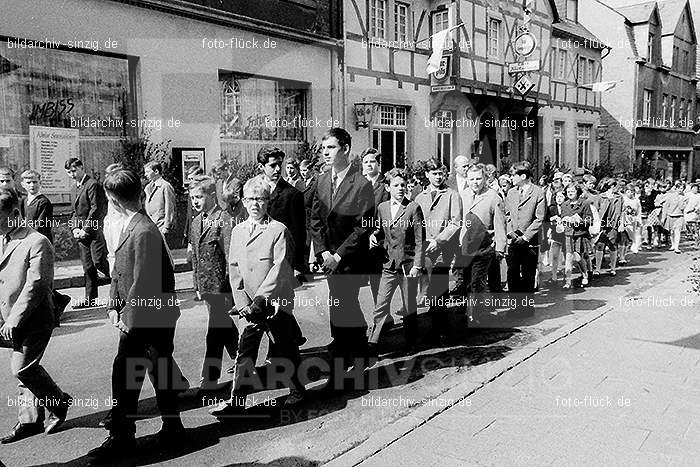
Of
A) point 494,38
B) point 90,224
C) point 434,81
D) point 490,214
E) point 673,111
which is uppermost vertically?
point 494,38

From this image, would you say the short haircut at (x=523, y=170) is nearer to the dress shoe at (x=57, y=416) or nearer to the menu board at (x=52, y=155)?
the dress shoe at (x=57, y=416)

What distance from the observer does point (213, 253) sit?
5066 mm

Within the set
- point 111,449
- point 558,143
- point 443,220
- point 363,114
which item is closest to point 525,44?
point 558,143

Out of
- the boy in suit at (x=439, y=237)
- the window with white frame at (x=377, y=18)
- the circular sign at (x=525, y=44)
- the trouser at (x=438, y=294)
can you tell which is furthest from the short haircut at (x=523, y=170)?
the circular sign at (x=525, y=44)

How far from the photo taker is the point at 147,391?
5059mm

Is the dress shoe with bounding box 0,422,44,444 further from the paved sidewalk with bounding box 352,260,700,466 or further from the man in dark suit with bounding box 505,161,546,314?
the man in dark suit with bounding box 505,161,546,314

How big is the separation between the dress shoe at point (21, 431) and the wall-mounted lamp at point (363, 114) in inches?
544

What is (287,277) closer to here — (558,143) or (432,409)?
(432,409)

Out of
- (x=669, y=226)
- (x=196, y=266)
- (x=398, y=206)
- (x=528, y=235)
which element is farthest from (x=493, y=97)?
(x=196, y=266)

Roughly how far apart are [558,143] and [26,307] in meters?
27.2

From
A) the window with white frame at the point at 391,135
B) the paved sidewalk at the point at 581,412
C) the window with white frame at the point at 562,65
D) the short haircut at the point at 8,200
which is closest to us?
the paved sidewalk at the point at 581,412

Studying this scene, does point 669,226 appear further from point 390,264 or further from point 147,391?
point 147,391

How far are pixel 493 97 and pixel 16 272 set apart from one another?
19.8 meters

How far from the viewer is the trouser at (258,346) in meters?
4.54
